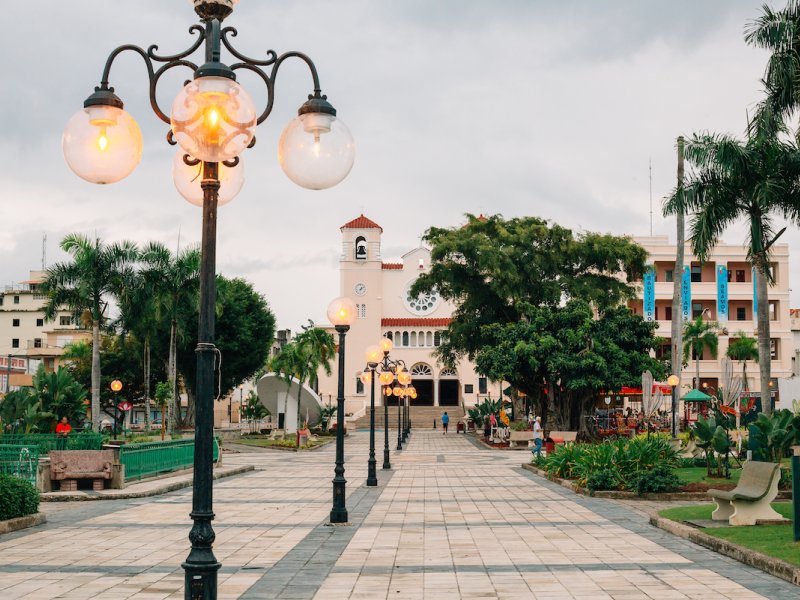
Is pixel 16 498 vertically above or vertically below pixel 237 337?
below

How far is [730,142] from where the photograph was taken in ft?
79.9

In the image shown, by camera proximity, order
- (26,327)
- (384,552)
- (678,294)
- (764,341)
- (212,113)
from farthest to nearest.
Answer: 1. (26,327)
2. (678,294)
3. (764,341)
4. (384,552)
5. (212,113)

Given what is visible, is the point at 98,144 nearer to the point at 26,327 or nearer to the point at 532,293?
the point at 532,293

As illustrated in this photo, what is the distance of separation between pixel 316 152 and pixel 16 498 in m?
9.71

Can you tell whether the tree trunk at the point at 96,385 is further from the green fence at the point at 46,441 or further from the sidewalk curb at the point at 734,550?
the sidewalk curb at the point at 734,550

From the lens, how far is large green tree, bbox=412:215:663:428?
37625 millimetres

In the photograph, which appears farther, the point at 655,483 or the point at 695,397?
the point at 695,397

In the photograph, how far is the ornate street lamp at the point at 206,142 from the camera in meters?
5.15

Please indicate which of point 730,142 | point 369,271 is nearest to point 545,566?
point 730,142

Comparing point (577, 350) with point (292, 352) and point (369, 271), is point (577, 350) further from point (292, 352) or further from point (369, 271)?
point (369, 271)

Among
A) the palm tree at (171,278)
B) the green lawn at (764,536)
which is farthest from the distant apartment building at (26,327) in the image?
the green lawn at (764,536)

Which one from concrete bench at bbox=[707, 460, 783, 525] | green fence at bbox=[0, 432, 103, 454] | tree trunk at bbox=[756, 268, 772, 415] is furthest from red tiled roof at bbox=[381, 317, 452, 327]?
concrete bench at bbox=[707, 460, 783, 525]

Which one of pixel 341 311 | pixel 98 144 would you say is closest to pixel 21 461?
pixel 341 311

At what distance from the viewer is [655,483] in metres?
17.1
